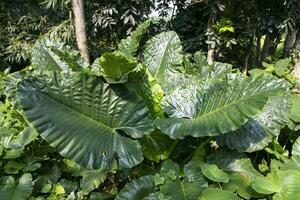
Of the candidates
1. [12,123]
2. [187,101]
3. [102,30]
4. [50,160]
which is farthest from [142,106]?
[102,30]

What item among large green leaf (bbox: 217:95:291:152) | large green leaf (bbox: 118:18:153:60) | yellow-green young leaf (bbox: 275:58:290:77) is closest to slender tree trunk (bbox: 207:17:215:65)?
yellow-green young leaf (bbox: 275:58:290:77)

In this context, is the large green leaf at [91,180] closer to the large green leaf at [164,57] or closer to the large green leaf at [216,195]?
the large green leaf at [216,195]

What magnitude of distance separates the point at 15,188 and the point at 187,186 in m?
0.92

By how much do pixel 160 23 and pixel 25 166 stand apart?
8.58 feet

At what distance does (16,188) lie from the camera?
1.88 metres

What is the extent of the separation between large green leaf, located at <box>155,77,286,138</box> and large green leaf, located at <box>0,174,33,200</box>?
2.53ft

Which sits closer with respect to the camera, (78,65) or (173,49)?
(78,65)

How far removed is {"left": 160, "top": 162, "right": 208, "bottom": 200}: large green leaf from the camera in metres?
1.71

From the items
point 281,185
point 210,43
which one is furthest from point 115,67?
point 210,43

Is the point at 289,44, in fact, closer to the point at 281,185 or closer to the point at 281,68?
the point at 281,68

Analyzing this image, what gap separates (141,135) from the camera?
185cm

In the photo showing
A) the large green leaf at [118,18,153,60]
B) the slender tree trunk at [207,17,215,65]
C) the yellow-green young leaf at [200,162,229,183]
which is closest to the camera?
the yellow-green young leaf at [200,162,229,183]

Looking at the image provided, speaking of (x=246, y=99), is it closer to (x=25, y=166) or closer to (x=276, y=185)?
(x=276, y=185)

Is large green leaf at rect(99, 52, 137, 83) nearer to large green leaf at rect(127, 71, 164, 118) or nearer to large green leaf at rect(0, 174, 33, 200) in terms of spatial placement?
large green leaf at rect(127, 71, 164, 118)
